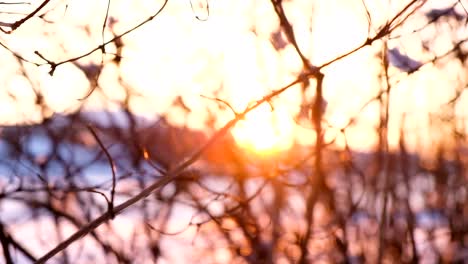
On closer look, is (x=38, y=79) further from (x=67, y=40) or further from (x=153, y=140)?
(x=153, y=140)

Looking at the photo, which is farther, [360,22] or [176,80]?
[176,80]

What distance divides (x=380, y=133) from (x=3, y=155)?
2256 millimetres

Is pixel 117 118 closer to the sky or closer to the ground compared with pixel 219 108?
closer to the sky

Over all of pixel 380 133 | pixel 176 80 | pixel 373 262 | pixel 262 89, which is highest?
pixel 176 80

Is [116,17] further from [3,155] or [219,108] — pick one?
[3,155]

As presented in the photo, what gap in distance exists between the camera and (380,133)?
11.8 feet

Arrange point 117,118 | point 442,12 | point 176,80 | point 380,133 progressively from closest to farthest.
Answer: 1. point 380,133
2. point 442,12
3. point 176,80
4. point 117,118

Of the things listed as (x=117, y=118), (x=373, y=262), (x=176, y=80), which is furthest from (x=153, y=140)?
(x=373, y=262)

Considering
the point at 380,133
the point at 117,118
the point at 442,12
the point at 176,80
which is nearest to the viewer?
the point at 380,133

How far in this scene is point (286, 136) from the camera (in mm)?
3895

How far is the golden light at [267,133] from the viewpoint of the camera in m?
3.56

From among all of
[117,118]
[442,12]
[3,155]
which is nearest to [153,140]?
[117,118]

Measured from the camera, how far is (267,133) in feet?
12.1

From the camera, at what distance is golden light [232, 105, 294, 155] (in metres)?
3.56
